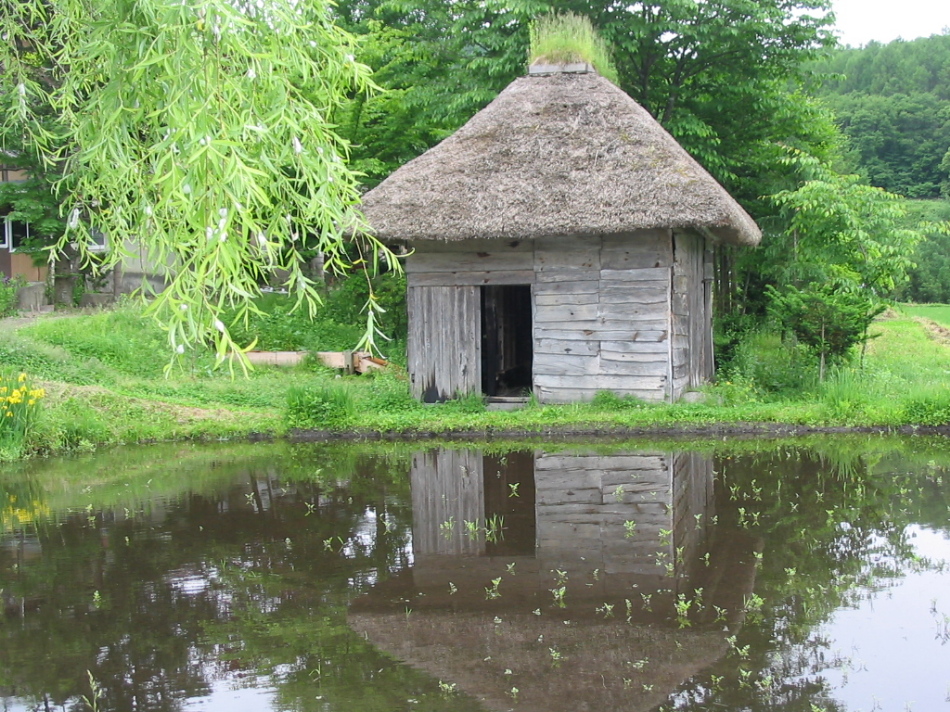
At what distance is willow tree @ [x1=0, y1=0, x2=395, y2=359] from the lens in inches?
138

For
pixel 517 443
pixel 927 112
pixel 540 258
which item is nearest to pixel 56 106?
pixel 517 443

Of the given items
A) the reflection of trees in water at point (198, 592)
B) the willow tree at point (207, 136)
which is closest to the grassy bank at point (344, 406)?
the reflection of trees in water at point (198, 592)

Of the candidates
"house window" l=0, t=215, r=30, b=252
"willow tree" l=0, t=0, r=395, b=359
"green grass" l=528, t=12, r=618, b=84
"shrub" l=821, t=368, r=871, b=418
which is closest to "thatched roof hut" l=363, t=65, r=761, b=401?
"green grass" l=528, t=12, r=618, b=84

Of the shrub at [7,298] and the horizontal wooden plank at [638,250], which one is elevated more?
the horizontal wooden plank at [638,250]

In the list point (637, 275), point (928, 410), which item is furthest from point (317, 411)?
point (928, 410)

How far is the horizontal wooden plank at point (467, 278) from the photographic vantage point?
1359cm

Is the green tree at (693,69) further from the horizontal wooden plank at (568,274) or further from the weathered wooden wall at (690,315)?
the horizontal wooden plank at (568,274)

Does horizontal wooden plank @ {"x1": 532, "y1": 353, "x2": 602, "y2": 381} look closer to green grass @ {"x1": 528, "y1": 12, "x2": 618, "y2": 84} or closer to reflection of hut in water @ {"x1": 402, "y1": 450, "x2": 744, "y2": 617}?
reflection of hut in water @ {"x1": 402, "y1": 450, "x2": 744, "y2": 617}

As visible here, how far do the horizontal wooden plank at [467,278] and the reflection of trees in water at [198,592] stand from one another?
4915 mm

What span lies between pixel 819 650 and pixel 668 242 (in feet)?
28.0

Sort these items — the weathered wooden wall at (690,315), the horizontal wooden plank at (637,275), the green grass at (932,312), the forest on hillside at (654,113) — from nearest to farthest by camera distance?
the forest on hillside at (654,113) → the horizontal wooden plank at (637,275) → the weathered wooden wall at (690,315) → the green grass at (932,312)

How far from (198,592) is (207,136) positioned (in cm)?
370

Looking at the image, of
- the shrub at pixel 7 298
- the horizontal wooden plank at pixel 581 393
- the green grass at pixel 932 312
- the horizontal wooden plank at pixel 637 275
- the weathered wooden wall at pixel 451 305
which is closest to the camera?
the horizontal wooden plank at pixel 637 275

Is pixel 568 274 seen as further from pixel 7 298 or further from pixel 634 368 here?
Result: pixel 7 298
